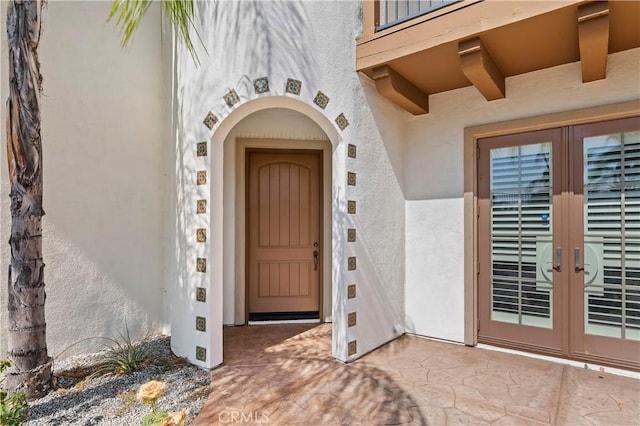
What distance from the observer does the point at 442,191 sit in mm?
4008

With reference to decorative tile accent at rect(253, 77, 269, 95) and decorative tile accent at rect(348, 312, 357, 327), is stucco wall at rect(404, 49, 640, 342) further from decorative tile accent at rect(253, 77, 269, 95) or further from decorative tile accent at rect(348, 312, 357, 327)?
decorative tile accent at rect(253, 77, 269, 95)

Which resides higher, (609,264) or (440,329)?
(609,264)

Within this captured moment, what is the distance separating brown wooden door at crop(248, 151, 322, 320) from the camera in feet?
15.2

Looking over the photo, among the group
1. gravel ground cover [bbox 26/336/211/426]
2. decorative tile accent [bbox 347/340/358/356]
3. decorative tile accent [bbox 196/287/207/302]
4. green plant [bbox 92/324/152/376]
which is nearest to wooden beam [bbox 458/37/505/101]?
decorative tile accent [bbox 347/340/358/356]

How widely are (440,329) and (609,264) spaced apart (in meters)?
1.70

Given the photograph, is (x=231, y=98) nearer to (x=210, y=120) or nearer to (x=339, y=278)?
(x=210, y=120)

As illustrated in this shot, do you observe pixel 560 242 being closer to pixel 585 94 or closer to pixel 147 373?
pixel 585 94

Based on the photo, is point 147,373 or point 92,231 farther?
point 92,231

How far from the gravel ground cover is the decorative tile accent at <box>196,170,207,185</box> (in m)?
1.67

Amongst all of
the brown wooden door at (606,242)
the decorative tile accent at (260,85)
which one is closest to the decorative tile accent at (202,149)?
the decorative tile accent at (260,85)

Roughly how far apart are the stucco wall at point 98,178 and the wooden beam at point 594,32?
3.95m

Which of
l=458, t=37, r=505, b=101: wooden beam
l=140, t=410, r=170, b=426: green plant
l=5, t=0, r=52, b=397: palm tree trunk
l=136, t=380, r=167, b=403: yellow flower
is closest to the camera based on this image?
l=140, t=410, r=170, b=426: green plant

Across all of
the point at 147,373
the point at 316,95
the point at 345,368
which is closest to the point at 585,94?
the point at 316,95

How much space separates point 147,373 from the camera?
10.0ft
